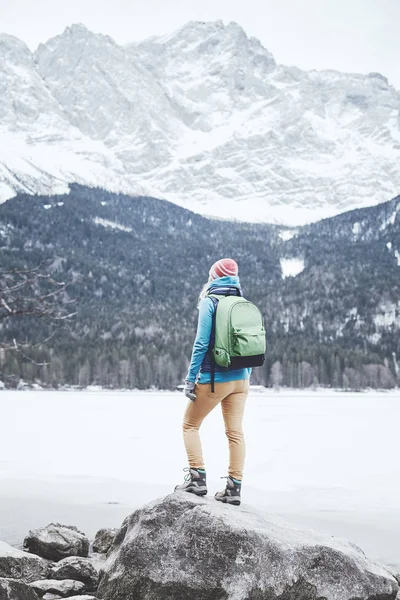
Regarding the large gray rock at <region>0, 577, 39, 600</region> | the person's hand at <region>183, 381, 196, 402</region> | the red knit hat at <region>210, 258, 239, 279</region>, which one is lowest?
the large gray rock at <region>0, 577, 39, 600</region>

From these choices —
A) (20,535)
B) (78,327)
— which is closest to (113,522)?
(20,535)

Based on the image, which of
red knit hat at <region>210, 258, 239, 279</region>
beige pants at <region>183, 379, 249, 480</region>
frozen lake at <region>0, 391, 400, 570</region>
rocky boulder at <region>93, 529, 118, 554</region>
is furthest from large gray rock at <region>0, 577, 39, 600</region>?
frozen lake at <region>0, 391, 400, 570</region>

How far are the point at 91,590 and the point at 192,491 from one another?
1611 mm

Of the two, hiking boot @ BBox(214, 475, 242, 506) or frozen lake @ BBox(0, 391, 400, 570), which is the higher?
hiking boot @ BBox(214, 475, 242, 506)

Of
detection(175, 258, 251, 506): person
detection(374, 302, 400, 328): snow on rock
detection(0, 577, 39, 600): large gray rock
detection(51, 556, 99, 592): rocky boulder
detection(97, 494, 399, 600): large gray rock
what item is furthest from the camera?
detection(374, 302, 400, 328): snow on rock

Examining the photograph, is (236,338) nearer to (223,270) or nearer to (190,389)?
(190,389)

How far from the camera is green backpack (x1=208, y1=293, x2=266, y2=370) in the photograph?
7.85 m

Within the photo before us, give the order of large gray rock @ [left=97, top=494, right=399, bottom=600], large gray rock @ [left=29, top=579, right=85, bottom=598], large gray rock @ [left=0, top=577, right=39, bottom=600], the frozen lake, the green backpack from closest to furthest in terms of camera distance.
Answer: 1. large gray rock @ [left=0, top=577, right=39, bottom=600]
2. large gray rock @ [left=97, top=494, right=399, bottom=600]
3. large gray rock @ [left=29, top=579, right=85, bottom=598]
4. the green backpack
5. the frozen lake

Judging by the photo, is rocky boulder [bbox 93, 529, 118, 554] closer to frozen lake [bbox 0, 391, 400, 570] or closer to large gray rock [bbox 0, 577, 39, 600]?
frozen lake [bbox 0, 391, 400, 570]

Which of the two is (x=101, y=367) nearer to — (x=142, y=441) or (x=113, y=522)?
(x=142, y=441)

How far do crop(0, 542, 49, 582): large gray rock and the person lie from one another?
196 cm

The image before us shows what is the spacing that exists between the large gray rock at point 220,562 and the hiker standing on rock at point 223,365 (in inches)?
26.2

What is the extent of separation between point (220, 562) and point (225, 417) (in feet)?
5.70

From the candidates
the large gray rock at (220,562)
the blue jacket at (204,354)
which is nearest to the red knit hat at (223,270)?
the blue jacket at (204,354)
